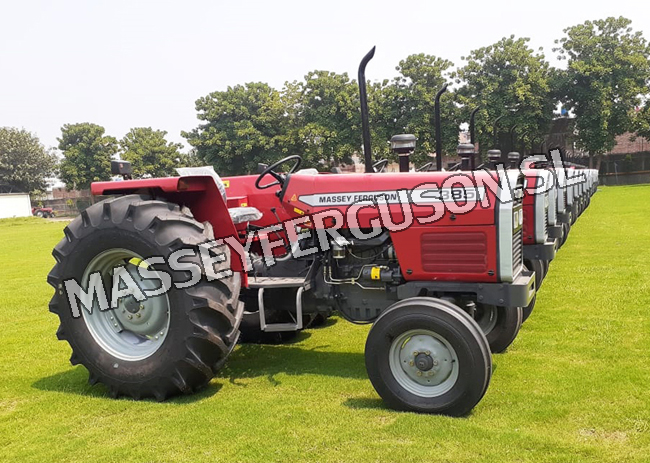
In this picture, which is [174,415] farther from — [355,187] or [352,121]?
[352,121]

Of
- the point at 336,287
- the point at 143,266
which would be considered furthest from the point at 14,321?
the point at 336,287

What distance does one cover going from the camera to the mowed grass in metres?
3.06

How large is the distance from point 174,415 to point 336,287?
4.77 feet

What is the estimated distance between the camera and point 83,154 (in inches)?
1847

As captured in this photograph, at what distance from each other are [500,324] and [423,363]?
1394 mm

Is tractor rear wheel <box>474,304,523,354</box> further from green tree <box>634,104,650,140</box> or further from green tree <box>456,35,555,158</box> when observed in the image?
green tree <box>634,104,650,140</box>

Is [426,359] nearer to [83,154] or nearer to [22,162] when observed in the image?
[83,154]

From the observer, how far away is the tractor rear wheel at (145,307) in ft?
12.4

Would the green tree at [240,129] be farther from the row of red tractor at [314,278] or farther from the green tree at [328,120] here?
the row of red tractor at [314,278]

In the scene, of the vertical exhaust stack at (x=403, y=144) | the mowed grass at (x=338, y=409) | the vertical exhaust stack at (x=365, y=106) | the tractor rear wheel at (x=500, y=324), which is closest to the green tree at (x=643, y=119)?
the mowed grass at (x=338, y=409)

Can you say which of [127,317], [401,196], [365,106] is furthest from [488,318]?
[127,317]

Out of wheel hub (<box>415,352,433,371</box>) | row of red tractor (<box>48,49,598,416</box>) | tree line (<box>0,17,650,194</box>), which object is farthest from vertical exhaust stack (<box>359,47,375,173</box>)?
tree line (<box>0,17,650,194</box>)

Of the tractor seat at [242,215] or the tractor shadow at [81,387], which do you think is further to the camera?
the tractor seat at [242,215]

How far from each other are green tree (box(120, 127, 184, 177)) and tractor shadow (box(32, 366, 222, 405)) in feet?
142
